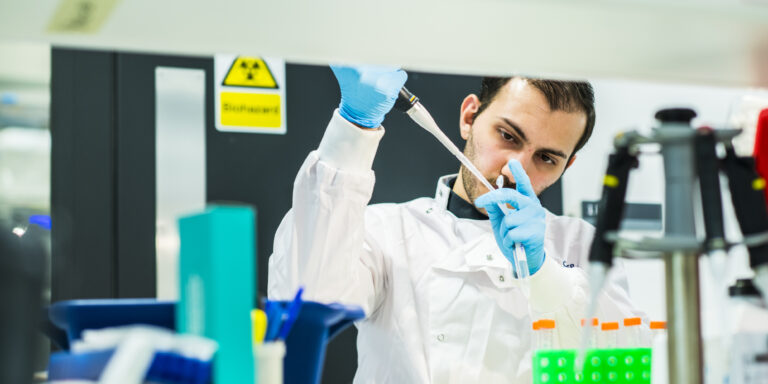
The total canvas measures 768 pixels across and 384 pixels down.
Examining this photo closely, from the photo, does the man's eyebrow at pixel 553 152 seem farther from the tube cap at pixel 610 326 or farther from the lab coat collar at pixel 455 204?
the tube cap at pixel 610 326

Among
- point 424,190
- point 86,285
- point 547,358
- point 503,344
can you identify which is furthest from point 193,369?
point 424,190

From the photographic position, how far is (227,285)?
62 centimetres

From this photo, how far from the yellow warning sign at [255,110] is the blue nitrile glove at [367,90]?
2.31 ft

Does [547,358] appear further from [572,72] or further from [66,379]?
[66,379]

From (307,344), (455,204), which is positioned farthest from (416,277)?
(307,344)

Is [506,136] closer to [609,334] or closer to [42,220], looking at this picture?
[609,334]

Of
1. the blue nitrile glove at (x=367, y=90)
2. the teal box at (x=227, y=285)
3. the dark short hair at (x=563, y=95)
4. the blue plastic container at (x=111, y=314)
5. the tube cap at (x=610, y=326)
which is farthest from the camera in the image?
the dark short hair at (x=563, y=95)

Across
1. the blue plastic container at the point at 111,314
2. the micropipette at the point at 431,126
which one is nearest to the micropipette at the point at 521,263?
the micropipette at the point at 431,126

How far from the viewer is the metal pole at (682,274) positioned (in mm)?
711

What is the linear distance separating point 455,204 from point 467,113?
31 centimetres

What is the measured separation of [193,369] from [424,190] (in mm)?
1742

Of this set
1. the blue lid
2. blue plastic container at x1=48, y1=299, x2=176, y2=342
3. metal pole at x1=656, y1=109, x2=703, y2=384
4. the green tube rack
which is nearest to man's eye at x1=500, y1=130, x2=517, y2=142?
the green tube rack

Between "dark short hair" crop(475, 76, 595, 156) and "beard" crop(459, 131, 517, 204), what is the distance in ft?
0.39

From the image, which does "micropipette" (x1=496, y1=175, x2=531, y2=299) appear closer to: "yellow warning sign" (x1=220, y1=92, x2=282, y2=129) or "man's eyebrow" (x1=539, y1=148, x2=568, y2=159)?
"man's eyebrow" (x1=539, y1=148, x2=568, y2=159)
